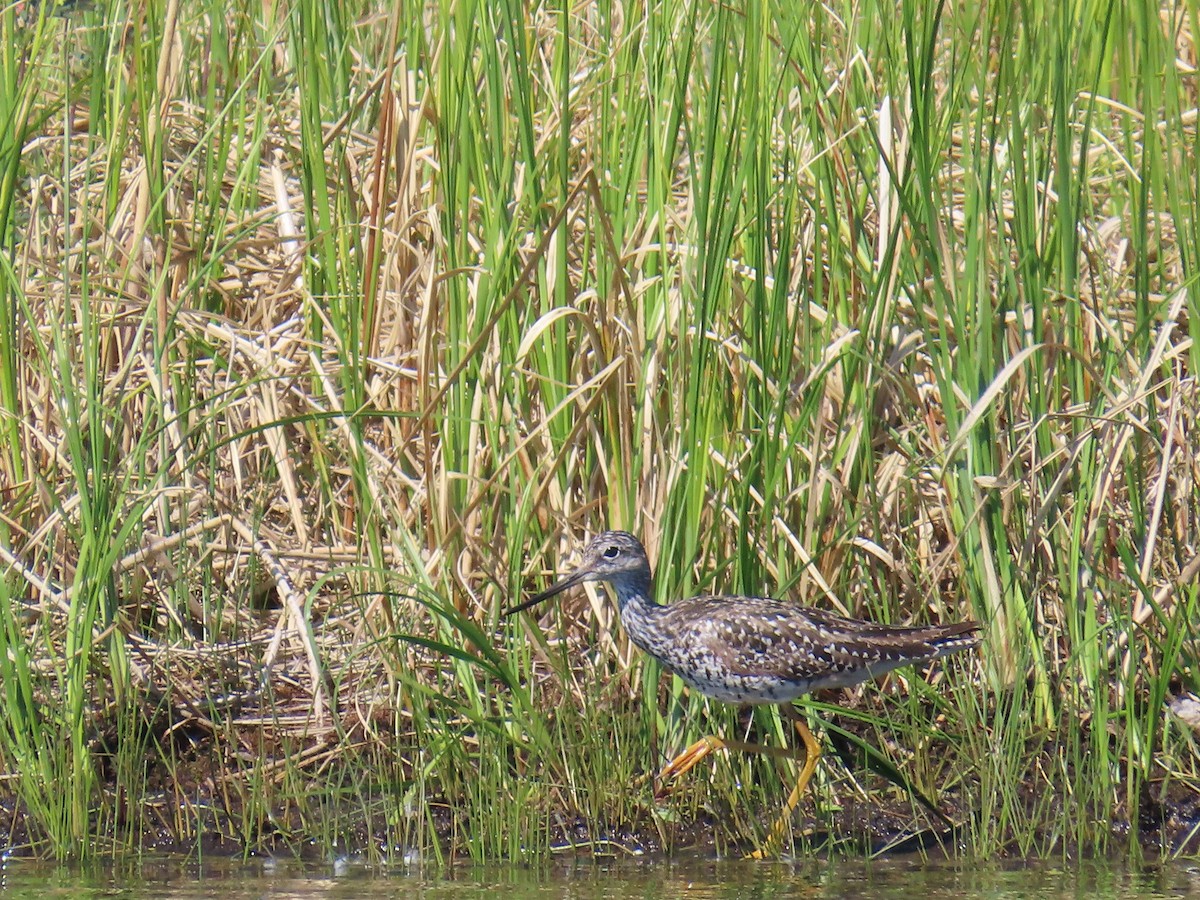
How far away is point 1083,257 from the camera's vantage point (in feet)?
19.5

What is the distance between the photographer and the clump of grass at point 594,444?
15.4 ft

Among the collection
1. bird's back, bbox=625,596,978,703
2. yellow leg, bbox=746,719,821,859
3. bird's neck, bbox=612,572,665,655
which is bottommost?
yellow leg, bbox=746,719,821,859

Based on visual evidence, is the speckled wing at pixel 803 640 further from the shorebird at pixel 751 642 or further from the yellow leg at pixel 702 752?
the yellow leg at pixel 702 752

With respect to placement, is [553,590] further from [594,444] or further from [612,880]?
[612,880]

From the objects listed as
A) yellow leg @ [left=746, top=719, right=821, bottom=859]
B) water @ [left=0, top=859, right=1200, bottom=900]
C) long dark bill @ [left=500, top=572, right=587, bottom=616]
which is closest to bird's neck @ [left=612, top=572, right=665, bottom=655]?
long dark bill @ [left=500, top=572, right=587, bottom=616]

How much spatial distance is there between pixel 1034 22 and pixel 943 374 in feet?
4.73

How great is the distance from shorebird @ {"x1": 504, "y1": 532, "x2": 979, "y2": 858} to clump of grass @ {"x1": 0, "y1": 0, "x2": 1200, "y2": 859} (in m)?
0.14

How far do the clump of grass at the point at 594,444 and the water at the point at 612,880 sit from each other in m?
0.13

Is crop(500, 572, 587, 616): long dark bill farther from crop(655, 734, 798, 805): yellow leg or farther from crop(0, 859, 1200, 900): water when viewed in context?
crop(0, 859, 1200, 900): water

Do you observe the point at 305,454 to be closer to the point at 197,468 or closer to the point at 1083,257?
the point at 197,468

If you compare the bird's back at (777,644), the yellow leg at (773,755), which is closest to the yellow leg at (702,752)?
the yellow leg at (773,755)

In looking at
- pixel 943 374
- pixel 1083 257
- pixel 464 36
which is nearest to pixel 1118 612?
pixel 943 374

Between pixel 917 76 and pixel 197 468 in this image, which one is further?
pixel 197 468

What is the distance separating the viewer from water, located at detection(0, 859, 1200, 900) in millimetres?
4191
